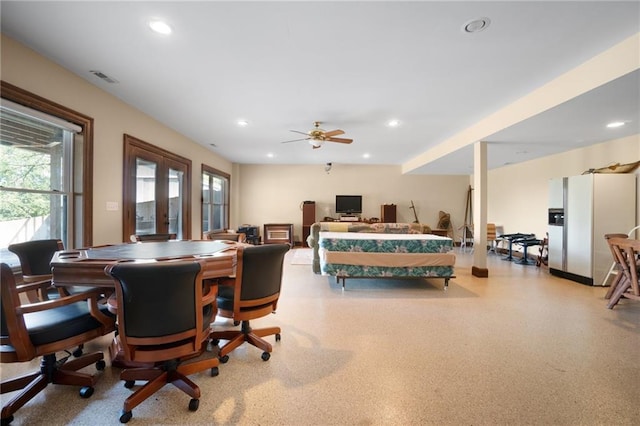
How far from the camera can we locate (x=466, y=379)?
1.68m

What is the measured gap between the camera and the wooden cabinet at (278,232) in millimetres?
7527

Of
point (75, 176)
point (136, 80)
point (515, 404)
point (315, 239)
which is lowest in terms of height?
point (515, 404)

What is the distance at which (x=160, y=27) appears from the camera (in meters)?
1.96

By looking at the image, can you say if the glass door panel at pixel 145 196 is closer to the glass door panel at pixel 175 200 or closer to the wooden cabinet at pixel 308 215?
the glass door panel at pixel 175 200

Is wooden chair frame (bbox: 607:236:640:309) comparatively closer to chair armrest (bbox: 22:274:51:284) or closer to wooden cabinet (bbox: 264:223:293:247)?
chair armrest (bbox: 22:274:51:284)

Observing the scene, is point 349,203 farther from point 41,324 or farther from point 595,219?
point 41,324

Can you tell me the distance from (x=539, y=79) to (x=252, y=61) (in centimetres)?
315

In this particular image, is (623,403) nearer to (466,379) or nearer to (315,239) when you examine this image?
(466,379)

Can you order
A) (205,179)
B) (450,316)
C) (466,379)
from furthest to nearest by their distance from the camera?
1. (205,179)
2. (450,316)
3. (466,379)

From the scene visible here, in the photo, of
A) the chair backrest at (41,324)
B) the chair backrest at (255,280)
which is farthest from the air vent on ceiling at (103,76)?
the chair backrest at (255,280)

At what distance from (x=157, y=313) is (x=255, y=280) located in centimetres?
65

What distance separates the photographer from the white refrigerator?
3768 millimetres

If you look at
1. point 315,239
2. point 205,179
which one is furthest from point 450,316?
point 205,179

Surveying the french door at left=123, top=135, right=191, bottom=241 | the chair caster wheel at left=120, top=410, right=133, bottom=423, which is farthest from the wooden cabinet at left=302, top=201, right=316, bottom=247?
the chair caster wheel at left=120, top=410, right=133, bottom=423
